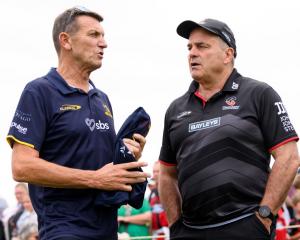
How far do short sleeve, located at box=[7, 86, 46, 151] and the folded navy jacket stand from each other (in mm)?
555

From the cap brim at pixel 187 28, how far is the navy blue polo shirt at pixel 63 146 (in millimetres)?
1299

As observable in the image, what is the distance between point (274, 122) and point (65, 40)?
175 centimetres

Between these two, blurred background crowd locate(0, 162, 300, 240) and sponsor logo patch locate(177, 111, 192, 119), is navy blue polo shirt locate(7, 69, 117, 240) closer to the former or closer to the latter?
sponsor logo patch locate(177, 111, 192, 119)

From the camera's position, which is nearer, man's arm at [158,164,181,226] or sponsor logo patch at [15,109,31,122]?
sponsor logo patch at [15,109,31,122]

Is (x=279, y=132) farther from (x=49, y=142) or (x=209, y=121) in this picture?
(x=49, y=142)

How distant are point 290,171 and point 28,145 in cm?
202

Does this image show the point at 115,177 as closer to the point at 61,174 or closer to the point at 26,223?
the point at 61,174

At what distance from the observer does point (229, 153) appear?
5.60 meters

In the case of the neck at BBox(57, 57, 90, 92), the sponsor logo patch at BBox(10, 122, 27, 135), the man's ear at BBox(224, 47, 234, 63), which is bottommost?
the sponsor logo patch at BBox(10, 122, 27, 135)

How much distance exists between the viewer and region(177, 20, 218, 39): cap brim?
238 inches

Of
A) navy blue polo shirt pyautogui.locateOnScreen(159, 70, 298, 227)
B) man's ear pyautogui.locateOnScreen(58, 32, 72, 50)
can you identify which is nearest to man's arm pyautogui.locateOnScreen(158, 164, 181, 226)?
navy blue polo shirt pyautogui.locateOnScreen(159, 70, 298, 227)

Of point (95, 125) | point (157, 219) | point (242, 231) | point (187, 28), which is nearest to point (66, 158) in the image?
point (95, 125)

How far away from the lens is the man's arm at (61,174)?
16.3 feet

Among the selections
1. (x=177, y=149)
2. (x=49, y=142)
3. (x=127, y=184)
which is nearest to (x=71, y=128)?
(x=49, y=142)
